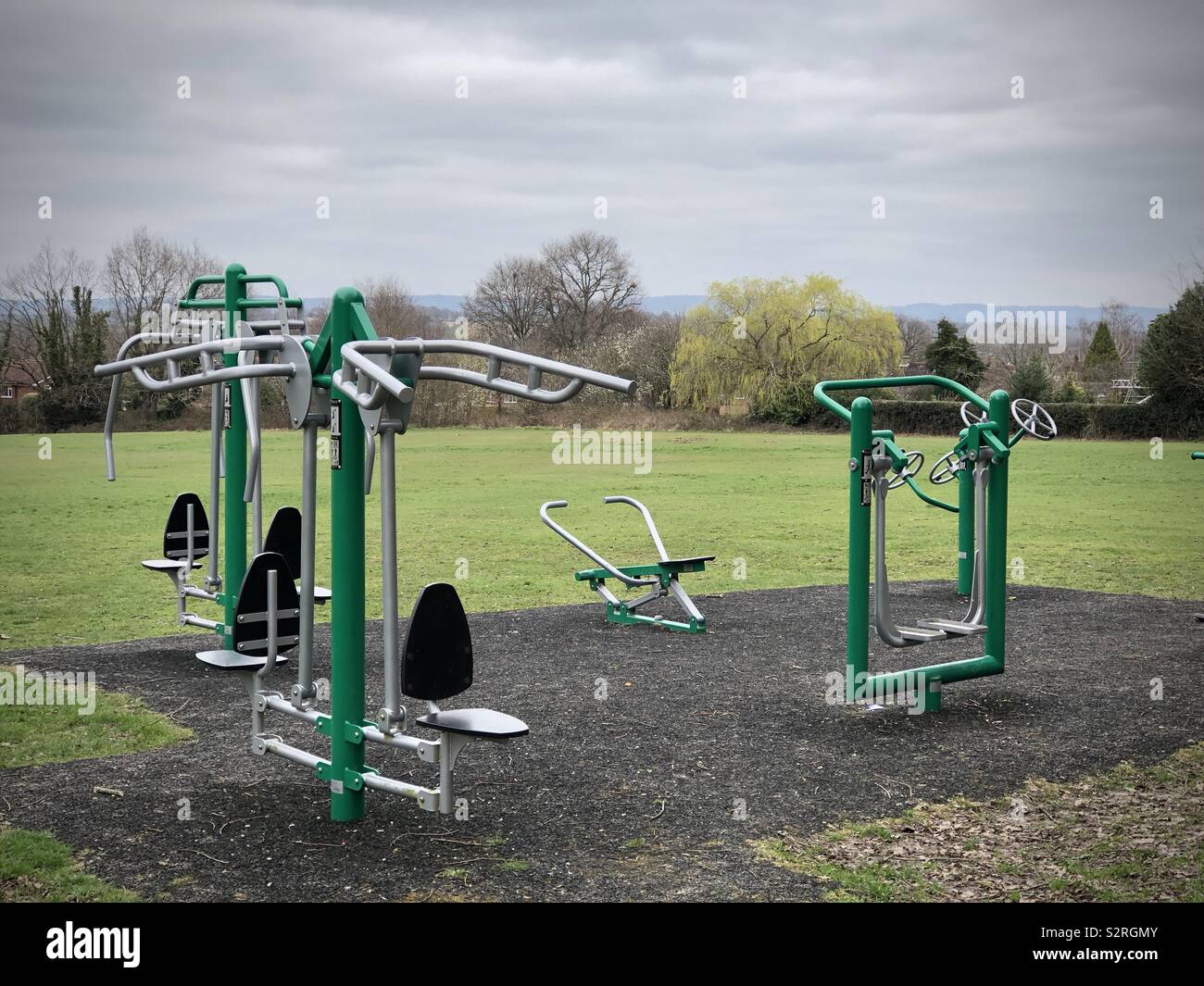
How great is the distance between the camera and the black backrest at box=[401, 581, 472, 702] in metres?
4.41

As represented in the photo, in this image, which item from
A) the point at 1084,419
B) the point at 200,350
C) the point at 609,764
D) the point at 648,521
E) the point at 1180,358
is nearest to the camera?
the point at 200,350

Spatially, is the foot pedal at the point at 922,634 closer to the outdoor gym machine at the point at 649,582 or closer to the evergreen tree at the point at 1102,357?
the outdoor gym machine at the point at 649,582

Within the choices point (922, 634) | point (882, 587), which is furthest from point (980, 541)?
point (882, 587)

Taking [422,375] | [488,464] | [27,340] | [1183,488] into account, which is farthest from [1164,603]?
[27,340]

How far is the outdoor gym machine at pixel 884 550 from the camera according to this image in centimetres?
625

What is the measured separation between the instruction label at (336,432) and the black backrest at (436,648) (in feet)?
2.09

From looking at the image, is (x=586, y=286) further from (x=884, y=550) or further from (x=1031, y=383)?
(x=884, y=550)

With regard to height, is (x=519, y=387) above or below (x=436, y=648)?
above

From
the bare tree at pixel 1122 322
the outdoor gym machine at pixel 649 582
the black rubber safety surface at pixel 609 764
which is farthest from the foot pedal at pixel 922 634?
the bare tree at pixel 1122 322

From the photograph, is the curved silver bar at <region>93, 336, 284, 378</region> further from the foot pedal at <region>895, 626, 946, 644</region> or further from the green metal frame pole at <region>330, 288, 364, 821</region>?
the foot pedal at <region>895, 626, 946, 644</region>

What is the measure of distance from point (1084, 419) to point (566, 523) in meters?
26.8

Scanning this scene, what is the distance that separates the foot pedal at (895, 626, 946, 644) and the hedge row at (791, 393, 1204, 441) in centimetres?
3197

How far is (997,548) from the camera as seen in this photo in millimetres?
6859

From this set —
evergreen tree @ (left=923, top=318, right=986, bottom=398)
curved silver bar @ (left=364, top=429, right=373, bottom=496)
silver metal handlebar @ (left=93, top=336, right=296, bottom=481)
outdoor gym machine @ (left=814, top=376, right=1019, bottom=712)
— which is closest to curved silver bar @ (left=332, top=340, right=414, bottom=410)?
curved silver bar @ (left=364, top=429, right=373, bottom=496)
